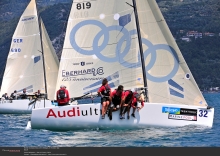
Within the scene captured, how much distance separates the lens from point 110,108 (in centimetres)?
1953

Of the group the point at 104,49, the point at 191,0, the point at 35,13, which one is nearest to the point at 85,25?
the point at 104,49

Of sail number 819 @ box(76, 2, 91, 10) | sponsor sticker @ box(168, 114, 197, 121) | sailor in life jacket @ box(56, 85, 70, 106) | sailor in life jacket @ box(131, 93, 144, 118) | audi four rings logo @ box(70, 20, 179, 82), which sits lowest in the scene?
sponsor sticker @ box(168, 114, 197, 121)

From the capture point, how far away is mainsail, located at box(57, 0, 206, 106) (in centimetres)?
2050

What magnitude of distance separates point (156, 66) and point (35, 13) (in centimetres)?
1425

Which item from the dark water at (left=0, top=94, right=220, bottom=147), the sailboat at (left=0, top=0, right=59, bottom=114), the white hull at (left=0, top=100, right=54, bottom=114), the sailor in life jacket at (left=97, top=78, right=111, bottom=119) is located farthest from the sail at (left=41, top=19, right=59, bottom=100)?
the sailor in life jacket at (left=97, top=78, right=111, bottom=119)

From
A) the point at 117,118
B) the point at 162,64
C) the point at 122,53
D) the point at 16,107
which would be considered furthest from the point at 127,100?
the point at 16,107

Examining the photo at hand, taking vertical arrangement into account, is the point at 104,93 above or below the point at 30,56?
below

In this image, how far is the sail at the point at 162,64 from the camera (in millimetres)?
20438

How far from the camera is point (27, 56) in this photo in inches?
1362

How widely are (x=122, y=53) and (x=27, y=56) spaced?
47.2 feet

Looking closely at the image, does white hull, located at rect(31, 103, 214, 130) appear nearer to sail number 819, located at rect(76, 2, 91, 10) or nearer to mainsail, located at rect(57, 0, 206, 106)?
mainsail, located at rect(57, 0, 206, 106)

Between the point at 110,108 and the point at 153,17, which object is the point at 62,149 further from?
the point at 153,17

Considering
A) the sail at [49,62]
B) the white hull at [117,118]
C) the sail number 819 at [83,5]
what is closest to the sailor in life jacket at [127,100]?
the white hull at [117,118]

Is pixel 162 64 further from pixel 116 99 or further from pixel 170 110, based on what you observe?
pixel 116 99
